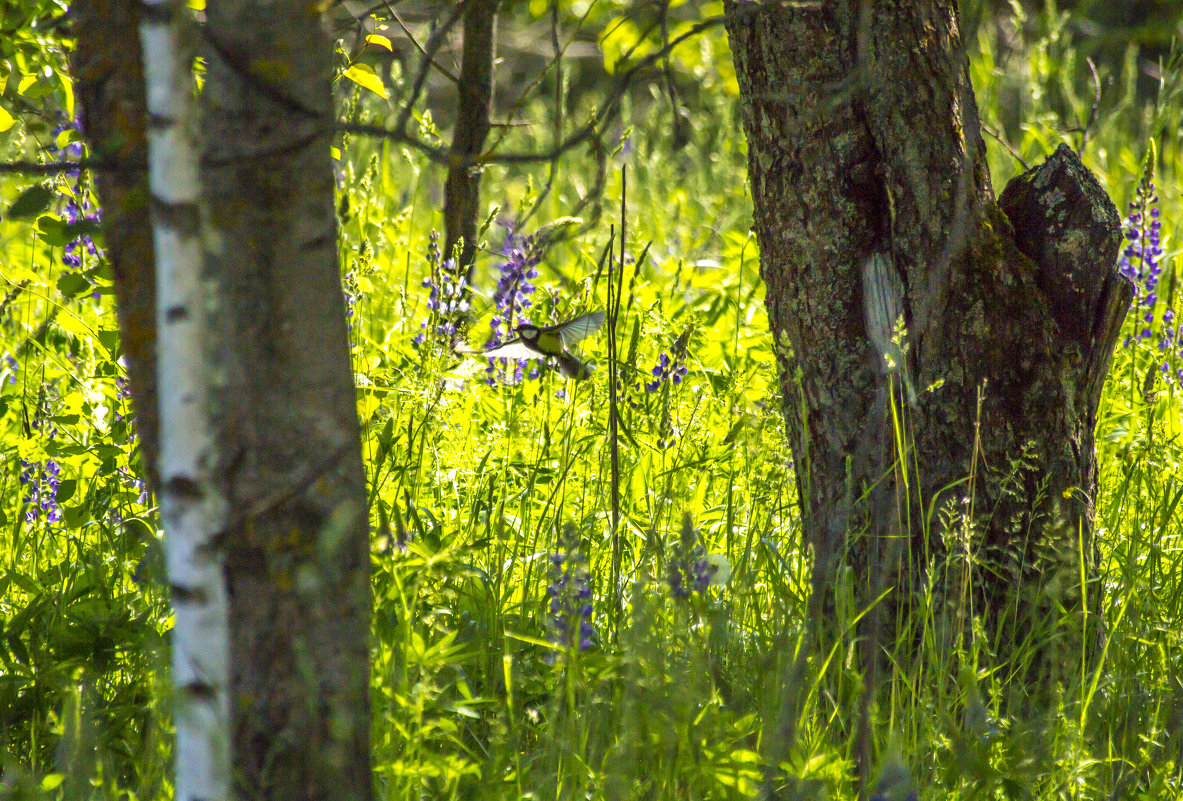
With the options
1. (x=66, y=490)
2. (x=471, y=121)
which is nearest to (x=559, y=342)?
(x=471, y=121)

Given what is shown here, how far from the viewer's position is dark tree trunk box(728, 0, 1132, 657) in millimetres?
1820

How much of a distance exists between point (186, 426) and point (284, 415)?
0.36 feet

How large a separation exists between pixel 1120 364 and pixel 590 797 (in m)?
2.55

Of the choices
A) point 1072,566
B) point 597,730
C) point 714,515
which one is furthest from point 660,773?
point 714,515

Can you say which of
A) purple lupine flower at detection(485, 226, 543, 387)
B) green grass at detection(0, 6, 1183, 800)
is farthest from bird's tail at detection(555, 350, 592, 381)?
purple lupine flower at detection(485, 226, 543, 387)

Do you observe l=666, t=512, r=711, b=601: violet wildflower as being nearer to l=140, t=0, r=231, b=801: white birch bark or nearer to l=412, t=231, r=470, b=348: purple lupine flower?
l=140, t=0, r=231, b=801: white birch bark

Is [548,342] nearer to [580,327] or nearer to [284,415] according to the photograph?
[580,327]

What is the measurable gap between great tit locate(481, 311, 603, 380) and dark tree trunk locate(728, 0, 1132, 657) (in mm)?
483

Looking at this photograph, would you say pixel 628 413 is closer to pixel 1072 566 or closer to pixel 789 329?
pixel 789 329

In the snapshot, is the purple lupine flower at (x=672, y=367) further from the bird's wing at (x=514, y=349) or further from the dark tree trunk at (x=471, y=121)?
the dark tree trunk at (x=471, y=121)

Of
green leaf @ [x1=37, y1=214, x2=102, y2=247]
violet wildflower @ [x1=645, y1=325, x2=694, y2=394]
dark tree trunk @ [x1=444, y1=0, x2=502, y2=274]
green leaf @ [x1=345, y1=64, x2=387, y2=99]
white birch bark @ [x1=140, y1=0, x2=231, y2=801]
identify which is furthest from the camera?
violet wildflower @ [x1=645, y1=325, x2=694, y2=394]

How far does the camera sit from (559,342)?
2.26 meters

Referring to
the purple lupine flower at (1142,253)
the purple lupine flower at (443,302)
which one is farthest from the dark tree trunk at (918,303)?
the purple lupine flower at (1142,253)

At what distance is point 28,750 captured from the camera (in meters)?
1.67
